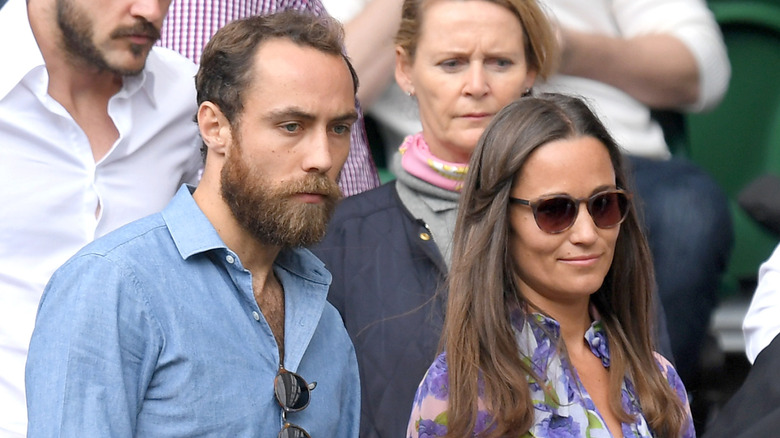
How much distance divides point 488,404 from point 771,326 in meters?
1.01

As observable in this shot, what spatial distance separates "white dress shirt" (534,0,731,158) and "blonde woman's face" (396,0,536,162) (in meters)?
0.65

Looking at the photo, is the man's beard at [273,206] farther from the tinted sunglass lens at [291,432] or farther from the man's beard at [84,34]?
the man's beard at [84,34]

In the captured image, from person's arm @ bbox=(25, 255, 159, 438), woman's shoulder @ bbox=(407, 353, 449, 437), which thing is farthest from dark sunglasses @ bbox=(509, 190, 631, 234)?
person's arm @ bbox=(25, 255, 159, 438)

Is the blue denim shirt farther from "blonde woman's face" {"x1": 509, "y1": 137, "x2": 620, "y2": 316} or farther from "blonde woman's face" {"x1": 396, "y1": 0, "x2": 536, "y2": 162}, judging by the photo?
"blonde woman's face" {"x1": 396, "y1": 0, "x2": 536, "y2": 162}

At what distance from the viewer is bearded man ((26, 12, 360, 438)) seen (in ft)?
6.89

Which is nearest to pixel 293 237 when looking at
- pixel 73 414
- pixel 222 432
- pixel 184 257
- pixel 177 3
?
pixel 184 257

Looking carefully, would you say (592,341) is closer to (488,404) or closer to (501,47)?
(488,404)

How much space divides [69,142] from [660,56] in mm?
1836

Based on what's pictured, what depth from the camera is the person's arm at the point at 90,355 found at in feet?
6.79

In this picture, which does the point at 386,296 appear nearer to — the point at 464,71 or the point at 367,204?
the point at 367,204

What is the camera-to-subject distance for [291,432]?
231cm

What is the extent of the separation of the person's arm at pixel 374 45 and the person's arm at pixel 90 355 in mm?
1567

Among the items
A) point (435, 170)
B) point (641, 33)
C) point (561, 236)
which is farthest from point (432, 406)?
point (641, 33)

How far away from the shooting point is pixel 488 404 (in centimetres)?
221
